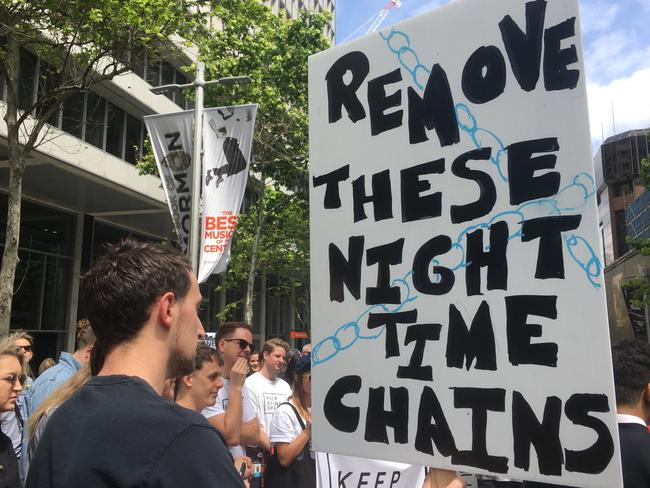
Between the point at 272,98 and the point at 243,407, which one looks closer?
the point at 243,407

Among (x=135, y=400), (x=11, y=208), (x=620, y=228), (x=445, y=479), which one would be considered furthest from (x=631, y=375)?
(x=620, y=228)

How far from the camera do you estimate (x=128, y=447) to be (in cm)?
124

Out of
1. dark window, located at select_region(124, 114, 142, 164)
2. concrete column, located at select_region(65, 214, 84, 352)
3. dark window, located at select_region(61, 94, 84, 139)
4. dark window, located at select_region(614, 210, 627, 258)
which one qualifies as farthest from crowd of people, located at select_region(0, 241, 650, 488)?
dark window, located at select_region(614, 210, 627, 258)

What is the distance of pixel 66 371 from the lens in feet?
14.1

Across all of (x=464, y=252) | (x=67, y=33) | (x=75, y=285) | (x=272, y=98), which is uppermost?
(x=272, y=98)

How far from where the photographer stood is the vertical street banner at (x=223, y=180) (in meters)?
9.58

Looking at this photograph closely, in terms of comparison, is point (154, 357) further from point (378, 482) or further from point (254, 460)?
point (254, 460)

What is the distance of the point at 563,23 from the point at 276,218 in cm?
1795

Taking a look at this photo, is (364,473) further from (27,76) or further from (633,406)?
(27,76)

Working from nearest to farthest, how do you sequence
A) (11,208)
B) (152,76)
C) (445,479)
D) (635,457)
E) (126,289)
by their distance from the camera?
1. (126,289)
2. (445,479)
3. (635,457)
4. (11,208)
5. (152,76)

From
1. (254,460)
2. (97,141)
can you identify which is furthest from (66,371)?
(97,141)

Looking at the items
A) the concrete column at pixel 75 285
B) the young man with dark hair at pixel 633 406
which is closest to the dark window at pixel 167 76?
the concrete column at pixel 75 285

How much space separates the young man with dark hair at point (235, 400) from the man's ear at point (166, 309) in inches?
91.9

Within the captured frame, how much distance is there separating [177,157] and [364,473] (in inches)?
311
